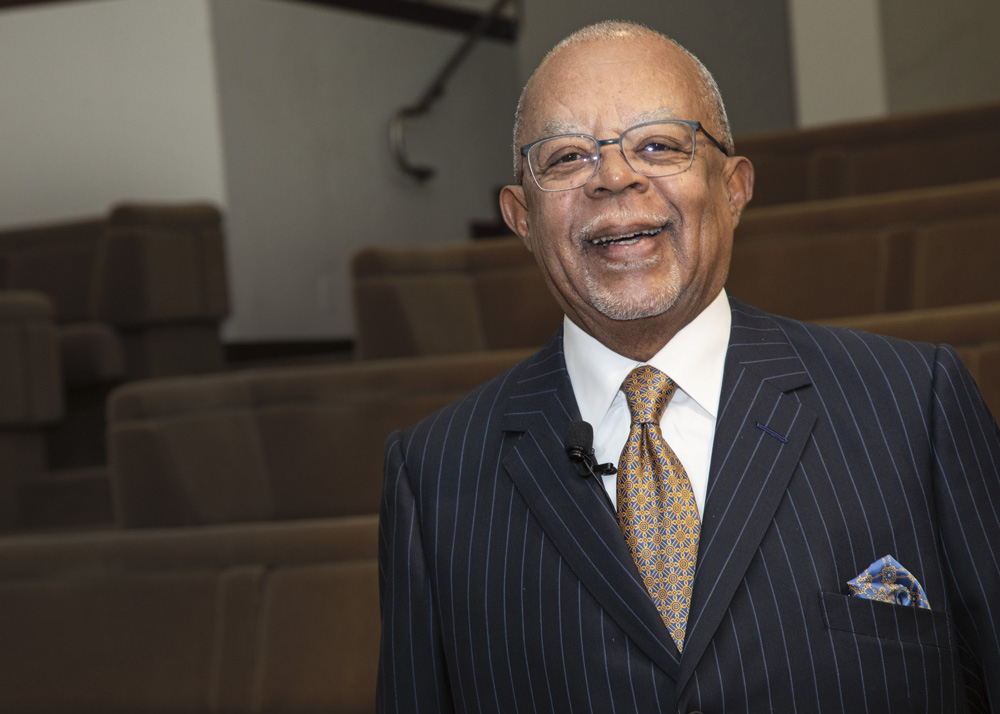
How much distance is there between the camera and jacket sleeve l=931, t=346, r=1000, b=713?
0.80 metres

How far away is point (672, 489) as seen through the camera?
83 cm

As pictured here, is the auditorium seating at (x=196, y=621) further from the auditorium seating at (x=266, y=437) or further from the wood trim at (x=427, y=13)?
the wood trim at (x=427, y=13)

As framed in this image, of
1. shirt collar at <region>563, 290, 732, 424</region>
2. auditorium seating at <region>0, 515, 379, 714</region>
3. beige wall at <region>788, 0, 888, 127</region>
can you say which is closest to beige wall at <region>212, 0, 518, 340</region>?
beige wall at <region>788, 0, 888, 127</region>

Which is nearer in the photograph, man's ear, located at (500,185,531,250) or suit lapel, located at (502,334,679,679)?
suit lapel, located at (502,334,679,679)

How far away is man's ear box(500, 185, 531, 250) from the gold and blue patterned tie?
21 cm

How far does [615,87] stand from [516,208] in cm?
16

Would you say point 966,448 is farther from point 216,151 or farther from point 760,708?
point 216,151

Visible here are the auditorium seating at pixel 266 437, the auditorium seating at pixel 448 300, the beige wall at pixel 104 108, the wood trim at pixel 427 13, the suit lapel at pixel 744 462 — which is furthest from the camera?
the wood trim at pixel 427 13

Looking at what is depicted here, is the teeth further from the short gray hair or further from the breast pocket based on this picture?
the breast pocket

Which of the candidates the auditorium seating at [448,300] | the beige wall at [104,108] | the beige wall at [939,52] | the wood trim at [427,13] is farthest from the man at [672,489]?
the wood trim at [427,13]

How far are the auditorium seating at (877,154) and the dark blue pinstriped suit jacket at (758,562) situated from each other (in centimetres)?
176

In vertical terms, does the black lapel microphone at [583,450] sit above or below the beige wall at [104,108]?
below

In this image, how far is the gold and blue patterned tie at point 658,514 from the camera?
0.82 metres

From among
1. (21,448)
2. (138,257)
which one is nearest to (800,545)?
(21,448)
